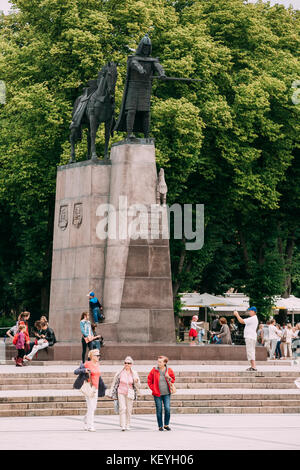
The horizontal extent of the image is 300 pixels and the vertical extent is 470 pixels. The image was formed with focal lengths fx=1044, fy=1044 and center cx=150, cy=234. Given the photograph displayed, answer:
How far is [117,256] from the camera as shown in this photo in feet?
102

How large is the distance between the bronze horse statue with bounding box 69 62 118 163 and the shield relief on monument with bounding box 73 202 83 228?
156 centimetres

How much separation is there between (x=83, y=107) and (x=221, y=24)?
16.8 m

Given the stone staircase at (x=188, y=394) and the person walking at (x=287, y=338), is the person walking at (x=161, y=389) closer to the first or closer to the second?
the stone staircase at (x=188, y=394)

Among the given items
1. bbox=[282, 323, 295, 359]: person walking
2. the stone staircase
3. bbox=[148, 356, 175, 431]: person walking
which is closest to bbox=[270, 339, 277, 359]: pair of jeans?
bbox=[282, 323, 295, 359]: person walking

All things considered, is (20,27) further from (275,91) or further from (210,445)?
(210,445)

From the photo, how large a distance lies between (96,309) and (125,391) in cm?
1249

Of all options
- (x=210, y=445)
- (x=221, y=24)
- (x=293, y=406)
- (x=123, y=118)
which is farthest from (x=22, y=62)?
(x=210, y=445)

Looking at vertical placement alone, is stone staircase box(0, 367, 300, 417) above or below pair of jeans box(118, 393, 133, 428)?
above

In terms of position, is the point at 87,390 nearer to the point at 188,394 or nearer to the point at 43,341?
the point at 188,394

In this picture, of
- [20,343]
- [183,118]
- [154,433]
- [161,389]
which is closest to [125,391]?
[161,389]

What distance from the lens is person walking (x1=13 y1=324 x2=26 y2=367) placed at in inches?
1121

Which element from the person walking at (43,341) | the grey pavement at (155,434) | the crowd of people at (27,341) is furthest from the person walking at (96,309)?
the grey pavement at (155,434)

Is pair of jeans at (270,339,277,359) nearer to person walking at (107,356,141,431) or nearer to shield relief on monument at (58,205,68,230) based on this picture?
shield relief on monument at (58,205,68,230)

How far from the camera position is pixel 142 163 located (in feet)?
103
